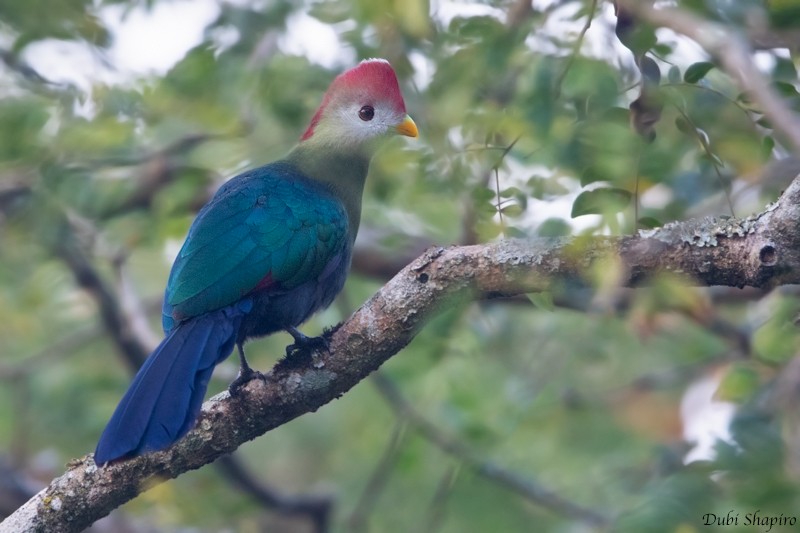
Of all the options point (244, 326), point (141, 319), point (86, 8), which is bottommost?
point (244, 326)

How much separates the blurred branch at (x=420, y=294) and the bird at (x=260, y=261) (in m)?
0.10

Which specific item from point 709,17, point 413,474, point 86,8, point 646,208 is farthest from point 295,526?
point 709,17

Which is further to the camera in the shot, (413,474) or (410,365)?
(413,474)

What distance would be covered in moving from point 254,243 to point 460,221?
1.98 meters

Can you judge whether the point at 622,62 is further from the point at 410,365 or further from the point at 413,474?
the point at 413,474

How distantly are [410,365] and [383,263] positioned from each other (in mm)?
756

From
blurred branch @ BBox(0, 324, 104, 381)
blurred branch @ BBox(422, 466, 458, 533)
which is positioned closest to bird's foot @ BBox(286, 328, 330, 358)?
blurred branch @ BBox(422, 466, 458, 533)

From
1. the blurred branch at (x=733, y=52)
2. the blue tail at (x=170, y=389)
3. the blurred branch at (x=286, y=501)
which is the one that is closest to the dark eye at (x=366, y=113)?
the blue tail at (x=170, y=389)

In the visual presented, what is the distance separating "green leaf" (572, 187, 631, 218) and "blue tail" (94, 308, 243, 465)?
47.5 inches

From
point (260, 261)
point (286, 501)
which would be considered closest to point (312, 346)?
point (260, 261)

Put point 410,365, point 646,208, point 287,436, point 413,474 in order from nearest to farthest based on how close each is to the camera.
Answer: point 646,208 → point 410,365 → point 413,474 → point 287,436

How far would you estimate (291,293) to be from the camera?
3.49 meters

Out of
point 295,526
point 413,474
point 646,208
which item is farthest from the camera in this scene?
point 295,526

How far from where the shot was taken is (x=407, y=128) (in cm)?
426
